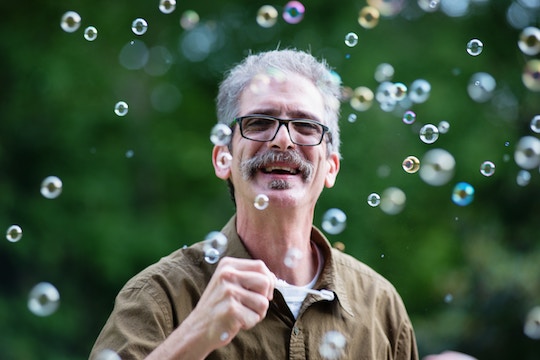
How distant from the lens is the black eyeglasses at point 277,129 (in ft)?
8.05

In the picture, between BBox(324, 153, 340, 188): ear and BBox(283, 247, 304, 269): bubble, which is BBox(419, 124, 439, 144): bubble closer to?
BBox(324, 153, 340, 188): ear

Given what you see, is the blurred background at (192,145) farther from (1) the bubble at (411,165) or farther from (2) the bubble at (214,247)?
(2) the bubble at (214,247)

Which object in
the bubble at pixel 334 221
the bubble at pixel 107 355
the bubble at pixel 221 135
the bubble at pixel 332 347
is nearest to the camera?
the bubble at pixel 107 355

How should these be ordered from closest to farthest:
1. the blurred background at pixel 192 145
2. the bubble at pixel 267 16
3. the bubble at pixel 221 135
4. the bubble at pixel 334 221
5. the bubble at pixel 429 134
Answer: the bubble at pixel 221 135 < the bubble at pixel 334 221 < the bubble at pixel 429 134 < the bubble at pixel 267 16 < the blurred background at pixel 192 145

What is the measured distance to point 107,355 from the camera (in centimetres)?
219

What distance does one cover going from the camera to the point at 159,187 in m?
6.61

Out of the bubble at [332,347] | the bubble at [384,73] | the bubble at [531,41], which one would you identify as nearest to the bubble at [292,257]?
the bubble at [332,347]

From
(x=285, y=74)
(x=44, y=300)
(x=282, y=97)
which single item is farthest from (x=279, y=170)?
(x=44, y=300)

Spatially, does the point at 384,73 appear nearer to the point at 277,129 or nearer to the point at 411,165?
the point at 411,165

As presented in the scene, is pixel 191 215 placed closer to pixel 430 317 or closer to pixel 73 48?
pixel 73 48

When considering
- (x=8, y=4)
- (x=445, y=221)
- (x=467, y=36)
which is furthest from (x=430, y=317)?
(x=8, y=4)

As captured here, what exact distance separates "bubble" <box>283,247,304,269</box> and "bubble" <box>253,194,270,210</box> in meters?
0.18

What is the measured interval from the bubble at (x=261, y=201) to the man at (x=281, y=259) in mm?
19

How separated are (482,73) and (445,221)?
3.68 feet
